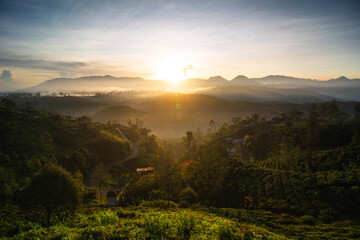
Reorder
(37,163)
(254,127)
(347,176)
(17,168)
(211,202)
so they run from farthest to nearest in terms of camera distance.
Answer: (254,127), (37,163), (17,168), (347,176), (211,202)

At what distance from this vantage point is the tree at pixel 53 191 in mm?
26638

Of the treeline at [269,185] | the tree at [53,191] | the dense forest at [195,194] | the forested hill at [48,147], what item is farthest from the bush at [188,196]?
the forested hill at [48,147]

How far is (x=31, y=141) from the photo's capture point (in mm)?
87438

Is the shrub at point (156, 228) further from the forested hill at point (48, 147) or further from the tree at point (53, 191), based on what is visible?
the forested hill at point (48, 147)

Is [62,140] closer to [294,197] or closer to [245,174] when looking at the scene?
[245,174]

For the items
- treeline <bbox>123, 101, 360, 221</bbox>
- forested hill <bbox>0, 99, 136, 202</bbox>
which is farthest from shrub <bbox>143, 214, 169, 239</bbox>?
forested hill <bbox>0, 99, 136, 202</bbox>

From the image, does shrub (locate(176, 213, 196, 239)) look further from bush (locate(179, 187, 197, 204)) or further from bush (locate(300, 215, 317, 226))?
bush (locate(300, 215, 317, 226))

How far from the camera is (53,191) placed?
88.9 ft

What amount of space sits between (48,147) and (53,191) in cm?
7354

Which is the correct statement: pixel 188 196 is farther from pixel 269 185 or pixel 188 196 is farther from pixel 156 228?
pixel 156 228

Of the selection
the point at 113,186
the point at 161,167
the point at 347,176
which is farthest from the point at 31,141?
the point at 347,176

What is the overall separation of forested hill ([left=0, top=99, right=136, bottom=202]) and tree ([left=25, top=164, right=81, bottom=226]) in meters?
29.9

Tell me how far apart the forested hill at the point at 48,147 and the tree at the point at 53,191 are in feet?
98.0

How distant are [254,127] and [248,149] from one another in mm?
41622
